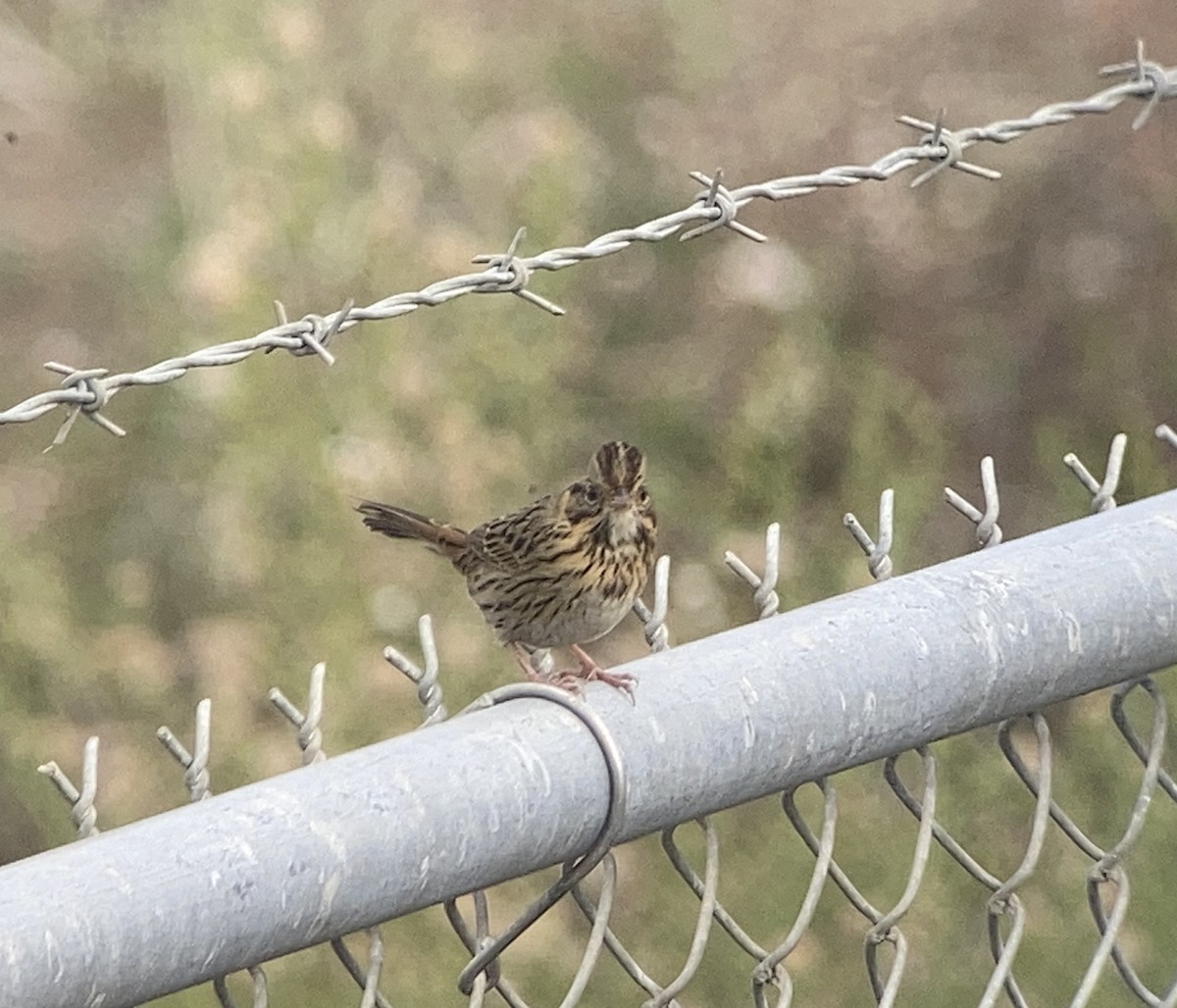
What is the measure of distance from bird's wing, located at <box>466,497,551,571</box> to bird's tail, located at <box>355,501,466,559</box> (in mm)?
68

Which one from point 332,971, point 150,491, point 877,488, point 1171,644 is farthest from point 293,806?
point 150,491

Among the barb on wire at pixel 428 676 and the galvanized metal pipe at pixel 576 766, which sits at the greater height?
the barb on wire at pixel 428 676

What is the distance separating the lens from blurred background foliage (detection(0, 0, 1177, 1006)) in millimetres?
4160

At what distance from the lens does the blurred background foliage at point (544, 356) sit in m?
4.16

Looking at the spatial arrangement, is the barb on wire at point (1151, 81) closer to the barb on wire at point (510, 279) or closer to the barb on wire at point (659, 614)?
the barb on wire at point (510, 279)

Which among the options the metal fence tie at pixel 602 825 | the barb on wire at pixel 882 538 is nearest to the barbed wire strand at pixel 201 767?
the metal fence tie at pixel 602 825

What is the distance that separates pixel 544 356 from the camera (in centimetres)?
492

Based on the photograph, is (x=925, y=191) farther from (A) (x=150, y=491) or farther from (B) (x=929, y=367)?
(A) (x=150, y=491)

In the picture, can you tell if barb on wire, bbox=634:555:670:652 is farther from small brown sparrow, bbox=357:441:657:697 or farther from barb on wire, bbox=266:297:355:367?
small brown sparrow, bbox=357:441:657:697

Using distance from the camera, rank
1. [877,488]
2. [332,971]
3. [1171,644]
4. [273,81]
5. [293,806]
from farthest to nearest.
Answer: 1. [273,81]
2. [877,488]
3. [332,971]
4. [1171,644]
5. [293,806]

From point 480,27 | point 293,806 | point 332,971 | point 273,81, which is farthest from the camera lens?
point 480,27

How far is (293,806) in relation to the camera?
1542 mm

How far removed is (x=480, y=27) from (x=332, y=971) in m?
3.68

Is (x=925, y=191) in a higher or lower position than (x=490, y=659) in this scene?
higher
